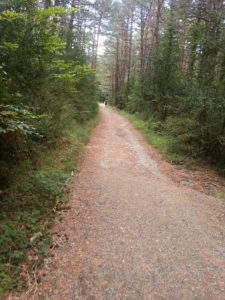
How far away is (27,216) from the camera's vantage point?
2.97m

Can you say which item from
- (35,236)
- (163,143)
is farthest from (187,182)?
(35,236)

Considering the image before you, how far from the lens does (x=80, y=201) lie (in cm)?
393

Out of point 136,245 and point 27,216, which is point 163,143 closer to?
point 136,245

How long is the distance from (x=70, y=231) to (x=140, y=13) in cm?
2350

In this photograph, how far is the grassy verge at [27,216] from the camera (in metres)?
2.22

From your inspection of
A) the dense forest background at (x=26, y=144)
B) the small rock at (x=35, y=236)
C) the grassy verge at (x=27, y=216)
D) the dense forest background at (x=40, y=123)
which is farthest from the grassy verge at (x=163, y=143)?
the small rock at (x=35, y=236)

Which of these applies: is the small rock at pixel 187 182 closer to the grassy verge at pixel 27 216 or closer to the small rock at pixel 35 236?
the grassy verge at pixel 27 216

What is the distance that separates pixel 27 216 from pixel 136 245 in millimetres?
1823

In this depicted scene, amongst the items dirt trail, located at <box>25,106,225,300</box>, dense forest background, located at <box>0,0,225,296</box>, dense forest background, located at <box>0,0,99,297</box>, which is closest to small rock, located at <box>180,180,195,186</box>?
dirt trail, located at <box>25,106,225,300</box>

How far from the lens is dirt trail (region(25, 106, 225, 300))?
2.15m

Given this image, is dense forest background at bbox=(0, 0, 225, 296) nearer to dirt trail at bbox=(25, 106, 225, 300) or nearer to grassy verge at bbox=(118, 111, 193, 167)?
grassy verge at bbox=(118, 111, 193, 167)

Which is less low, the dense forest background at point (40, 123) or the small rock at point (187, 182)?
the dense forest background at point (40, 123)

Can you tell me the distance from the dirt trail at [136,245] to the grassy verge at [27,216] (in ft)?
0.71

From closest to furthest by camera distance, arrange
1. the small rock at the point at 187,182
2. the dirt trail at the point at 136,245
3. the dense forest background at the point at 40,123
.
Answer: the dirt trail at the point at 136,245, the dense forest background at the point at 40,123, the small rock at the point at 187,182
